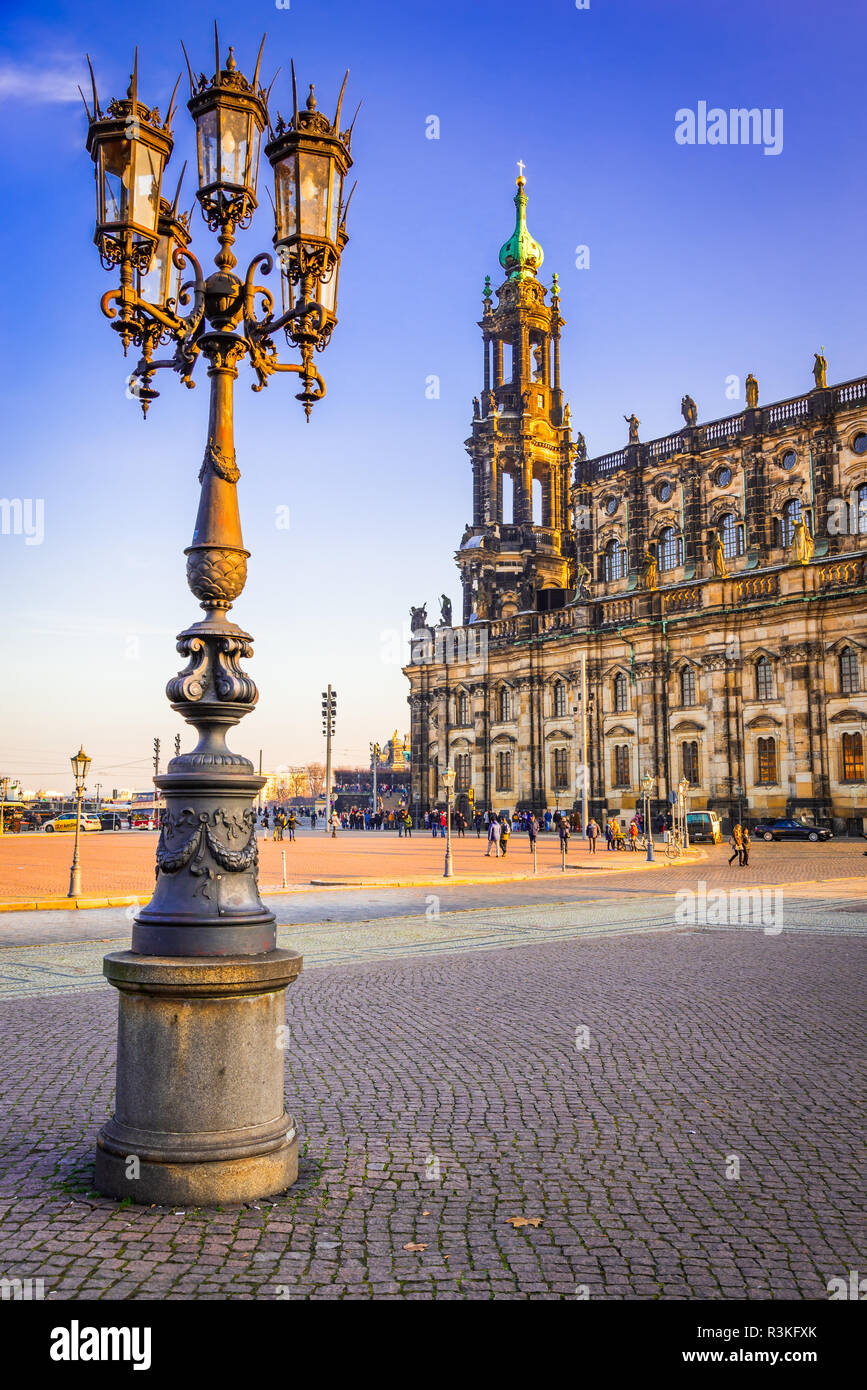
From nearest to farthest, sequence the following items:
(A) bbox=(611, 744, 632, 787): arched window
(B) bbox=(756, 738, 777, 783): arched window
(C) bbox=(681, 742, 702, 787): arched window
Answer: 1. (B) bbox=(756, 738, 777, 783): arched window
2. (C) bbox=(681, 742, 702, 787): arched window
3. (A) bbox=(611, 744, 632, 787): arched window

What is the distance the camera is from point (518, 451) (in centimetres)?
7931

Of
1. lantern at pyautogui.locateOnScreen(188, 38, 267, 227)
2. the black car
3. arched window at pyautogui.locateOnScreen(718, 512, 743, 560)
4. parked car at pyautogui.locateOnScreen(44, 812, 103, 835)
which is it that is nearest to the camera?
lantern at pyautogui.locateOnScreen(188, 38, 267, 227)

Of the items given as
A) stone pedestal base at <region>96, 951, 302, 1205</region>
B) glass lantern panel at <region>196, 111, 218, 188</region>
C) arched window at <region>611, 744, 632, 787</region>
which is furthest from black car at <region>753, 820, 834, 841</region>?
stone pedestal base at <region>96, 951, 302, 1205</region>

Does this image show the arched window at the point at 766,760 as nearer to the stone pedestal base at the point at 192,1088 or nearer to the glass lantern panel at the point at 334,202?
the glass lantern panel at the point at 334,202

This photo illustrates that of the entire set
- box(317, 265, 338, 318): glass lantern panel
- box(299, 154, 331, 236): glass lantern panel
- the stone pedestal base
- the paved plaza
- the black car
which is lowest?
the black car

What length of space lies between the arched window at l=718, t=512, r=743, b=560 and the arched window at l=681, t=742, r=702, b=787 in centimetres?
1179

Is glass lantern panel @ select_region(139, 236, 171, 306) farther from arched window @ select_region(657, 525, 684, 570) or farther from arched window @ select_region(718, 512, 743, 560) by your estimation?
arched window @ select_region(657, 525, 684, 570)

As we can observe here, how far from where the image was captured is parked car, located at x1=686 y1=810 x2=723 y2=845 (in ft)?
166

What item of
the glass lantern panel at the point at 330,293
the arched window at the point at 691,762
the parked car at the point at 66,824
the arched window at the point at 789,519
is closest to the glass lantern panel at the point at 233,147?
the glass lantern panel at the point at 330,293

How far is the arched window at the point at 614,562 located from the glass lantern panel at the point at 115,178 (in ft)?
211

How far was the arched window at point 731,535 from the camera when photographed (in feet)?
203
